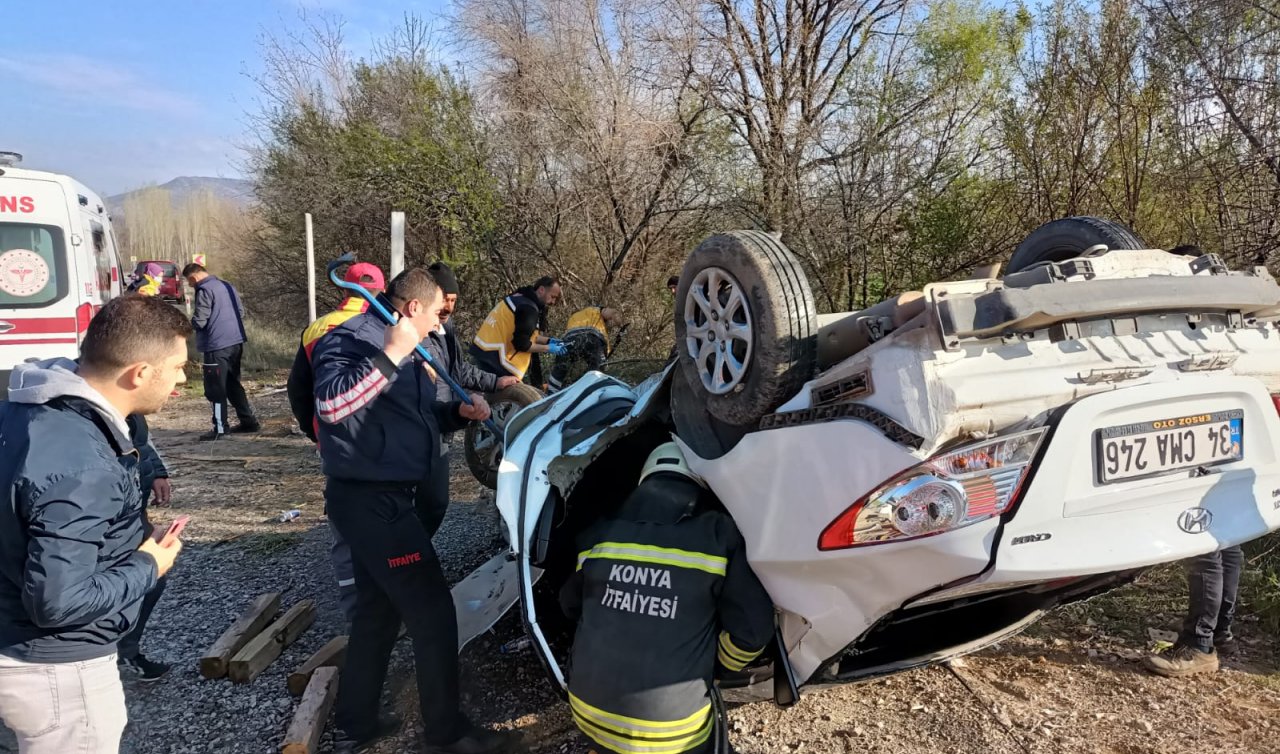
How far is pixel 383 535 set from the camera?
269 cm

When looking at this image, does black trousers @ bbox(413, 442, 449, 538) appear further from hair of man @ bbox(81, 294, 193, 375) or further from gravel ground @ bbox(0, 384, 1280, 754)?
hair of man @ bbox(81, 294, 193, 375)

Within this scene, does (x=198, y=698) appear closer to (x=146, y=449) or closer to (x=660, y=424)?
(x=146, y=449)

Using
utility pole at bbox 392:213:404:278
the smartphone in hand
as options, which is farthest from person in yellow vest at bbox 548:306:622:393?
the smartphone in hand

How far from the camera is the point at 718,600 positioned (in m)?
2.12

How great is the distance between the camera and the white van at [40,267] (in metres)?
6.77

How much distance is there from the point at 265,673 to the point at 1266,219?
6.29 meters

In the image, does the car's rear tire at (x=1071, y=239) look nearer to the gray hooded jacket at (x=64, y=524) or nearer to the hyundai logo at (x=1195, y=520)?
the hyundai logo at (x=1195, y=520)

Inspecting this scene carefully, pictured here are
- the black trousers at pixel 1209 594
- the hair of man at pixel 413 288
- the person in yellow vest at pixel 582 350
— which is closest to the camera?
the hair of man at pixel 413 288

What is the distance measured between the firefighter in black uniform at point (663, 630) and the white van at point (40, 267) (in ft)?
22.8

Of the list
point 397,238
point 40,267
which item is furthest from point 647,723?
point 40,267

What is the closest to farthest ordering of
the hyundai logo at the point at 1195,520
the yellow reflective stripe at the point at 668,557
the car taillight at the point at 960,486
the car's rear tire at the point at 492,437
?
the car taillight at the point at 960,486, the hyundai logo at the point at 1195,520, the yellow reflective stripe at the point at 668,557, the car's rear tire at the point at 492,437

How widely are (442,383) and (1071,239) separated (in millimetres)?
2970

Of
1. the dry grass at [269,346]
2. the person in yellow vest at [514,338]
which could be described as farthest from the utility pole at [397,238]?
the dry grass at [269,346]

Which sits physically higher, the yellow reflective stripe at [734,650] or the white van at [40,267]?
the white van at [40,267]
